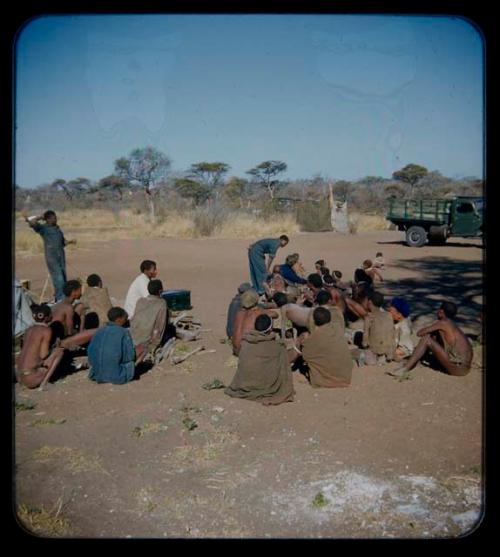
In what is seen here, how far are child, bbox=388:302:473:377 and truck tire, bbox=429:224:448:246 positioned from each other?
51.3ft

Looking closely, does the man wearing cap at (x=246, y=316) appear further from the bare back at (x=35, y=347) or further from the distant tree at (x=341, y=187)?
the distant tree at (x=341, y=187)

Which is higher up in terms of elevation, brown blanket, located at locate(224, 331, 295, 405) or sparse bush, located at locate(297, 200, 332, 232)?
sparse bush, located at locate(297, 200, 332, 232)

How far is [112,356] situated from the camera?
7016mm

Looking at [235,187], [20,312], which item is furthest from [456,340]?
[235,187]

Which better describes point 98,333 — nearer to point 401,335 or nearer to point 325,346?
point 325,346

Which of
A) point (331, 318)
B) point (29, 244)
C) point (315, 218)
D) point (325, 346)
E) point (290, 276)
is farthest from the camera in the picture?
point (315, 218)

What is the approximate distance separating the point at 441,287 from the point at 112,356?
8842 millimetres

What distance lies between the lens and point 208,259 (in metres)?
20.0

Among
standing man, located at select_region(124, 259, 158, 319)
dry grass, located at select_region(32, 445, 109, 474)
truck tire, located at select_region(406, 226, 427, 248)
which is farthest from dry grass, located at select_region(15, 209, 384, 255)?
dry grass, located at select_region(32, 445, 109, 474)

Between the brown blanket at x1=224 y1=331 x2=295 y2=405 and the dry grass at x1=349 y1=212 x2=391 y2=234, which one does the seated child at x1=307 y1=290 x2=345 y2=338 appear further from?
the dry grass at x1=349 y1=212 x2=391 y2=234

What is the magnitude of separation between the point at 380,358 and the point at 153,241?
18864 millimetres

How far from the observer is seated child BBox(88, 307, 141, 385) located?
7.00 meters

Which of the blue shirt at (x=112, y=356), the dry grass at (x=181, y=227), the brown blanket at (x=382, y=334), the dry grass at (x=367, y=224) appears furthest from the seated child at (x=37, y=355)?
the dry grass at (x=367, y=224)

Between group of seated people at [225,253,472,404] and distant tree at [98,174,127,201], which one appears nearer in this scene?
group of seated people at [225,253,472,404]
